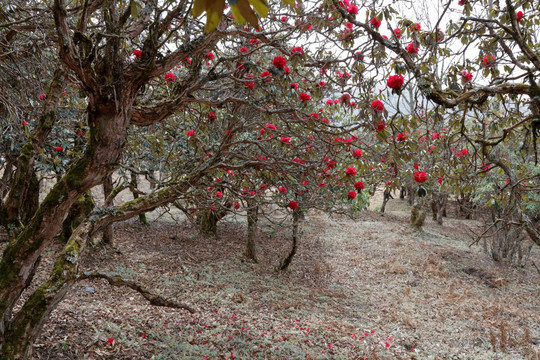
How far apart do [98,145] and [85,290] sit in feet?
13.0

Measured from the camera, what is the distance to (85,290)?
204 inches

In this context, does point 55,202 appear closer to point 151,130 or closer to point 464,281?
point 151,130

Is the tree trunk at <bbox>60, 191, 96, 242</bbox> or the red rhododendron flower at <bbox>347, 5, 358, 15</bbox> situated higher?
the red rhododendron flower at <bbox>347, 5, 358, 15</bbox>

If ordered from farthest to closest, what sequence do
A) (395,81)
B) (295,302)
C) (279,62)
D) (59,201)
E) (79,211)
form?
(79,211)
(295,302)
(279,62)
(59,201)
(395,81)

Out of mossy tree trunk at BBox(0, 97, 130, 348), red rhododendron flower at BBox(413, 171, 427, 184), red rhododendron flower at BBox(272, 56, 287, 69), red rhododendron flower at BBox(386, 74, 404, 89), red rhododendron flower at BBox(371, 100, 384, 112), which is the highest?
red rhododendron flower at BBox(272, 56, 287, 69)

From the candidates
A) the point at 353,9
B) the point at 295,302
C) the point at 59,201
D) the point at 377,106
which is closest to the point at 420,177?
the point at 377,106

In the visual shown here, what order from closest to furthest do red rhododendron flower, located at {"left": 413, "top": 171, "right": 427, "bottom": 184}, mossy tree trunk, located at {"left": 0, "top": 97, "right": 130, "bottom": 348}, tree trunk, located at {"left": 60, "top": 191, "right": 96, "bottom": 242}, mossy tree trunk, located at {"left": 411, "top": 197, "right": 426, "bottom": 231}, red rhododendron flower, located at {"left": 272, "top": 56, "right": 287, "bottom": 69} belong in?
1. mossy tree trunk, located at {"left": 0, "top": 97, "right": 130, "bottom": 348}
2. red rhododendron flower, located at {"left": 272, "top": 56, "right": 287, "bottom": 69}
3. red rhododendron flower, located at {"left": 413, "top": 171, "right": 427, "bottom": 184}
4. tree trunk, located at {"left": 60, "top": 191, "right": 96, "bottom": 242}
5. mossy tree trunk, located at {"left": 411, "top": 197, "right": 426, "bottom": 231}

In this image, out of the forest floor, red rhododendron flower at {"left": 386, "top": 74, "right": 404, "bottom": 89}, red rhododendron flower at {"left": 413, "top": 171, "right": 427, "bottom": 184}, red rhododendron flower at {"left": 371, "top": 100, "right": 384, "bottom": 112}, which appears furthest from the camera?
the forest floor

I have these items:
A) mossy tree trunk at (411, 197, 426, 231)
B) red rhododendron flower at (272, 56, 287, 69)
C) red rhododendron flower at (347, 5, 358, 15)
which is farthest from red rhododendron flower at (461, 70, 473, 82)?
mossy tree trunk at (411, 197, 426, 231)

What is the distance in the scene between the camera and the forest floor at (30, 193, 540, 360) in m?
3.97

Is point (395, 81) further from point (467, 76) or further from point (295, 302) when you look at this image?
point (295, 302)

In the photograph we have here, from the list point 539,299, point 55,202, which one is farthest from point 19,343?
point 539,299

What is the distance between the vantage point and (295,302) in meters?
6.54

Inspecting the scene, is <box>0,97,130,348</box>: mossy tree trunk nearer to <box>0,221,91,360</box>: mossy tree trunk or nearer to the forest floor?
<box>0,221,91,360</box>: mossy tree trunk
